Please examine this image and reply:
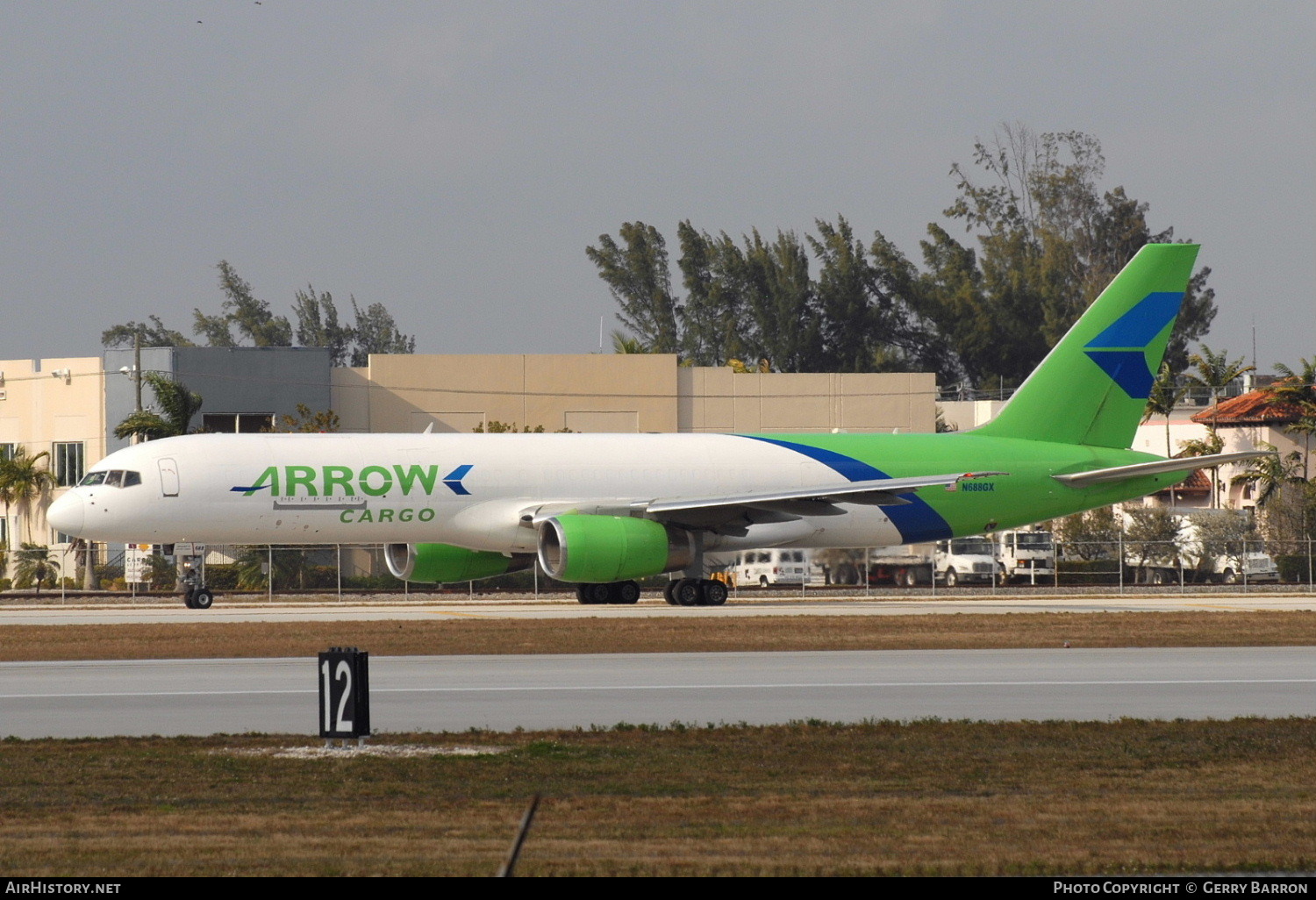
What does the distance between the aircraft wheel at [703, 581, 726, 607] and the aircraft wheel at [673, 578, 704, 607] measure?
0.14 meters

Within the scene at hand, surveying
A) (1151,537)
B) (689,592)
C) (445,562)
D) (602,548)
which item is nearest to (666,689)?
(602,548)

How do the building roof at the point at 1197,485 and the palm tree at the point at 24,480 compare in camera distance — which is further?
the building roof at the point at 1197,485

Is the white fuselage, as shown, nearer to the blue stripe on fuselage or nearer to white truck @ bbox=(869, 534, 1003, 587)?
the blue stripe on fuselage

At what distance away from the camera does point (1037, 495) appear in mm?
40156

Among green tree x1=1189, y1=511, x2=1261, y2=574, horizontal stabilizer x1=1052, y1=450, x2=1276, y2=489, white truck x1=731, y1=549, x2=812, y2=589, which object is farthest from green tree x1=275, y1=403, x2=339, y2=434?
horizontal stabilizer x1=1052, y1=450, x2=1276, y2=489

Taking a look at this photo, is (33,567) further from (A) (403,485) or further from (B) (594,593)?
(B) (594,593)

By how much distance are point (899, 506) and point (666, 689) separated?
21.2 metres

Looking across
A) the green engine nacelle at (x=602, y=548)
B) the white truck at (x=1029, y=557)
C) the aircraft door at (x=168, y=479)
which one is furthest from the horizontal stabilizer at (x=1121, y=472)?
the aircraft door at (x=168, y=479)

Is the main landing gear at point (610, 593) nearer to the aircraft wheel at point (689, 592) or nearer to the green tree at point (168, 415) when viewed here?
the aircraft wheel at point (689, 592)

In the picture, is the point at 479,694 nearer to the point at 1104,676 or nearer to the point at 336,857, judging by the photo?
the point at 1104,676

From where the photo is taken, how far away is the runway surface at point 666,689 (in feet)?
53.2

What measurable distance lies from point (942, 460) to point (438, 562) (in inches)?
474

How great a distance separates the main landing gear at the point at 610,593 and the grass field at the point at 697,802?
76.0 ft

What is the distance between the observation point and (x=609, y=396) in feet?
241
